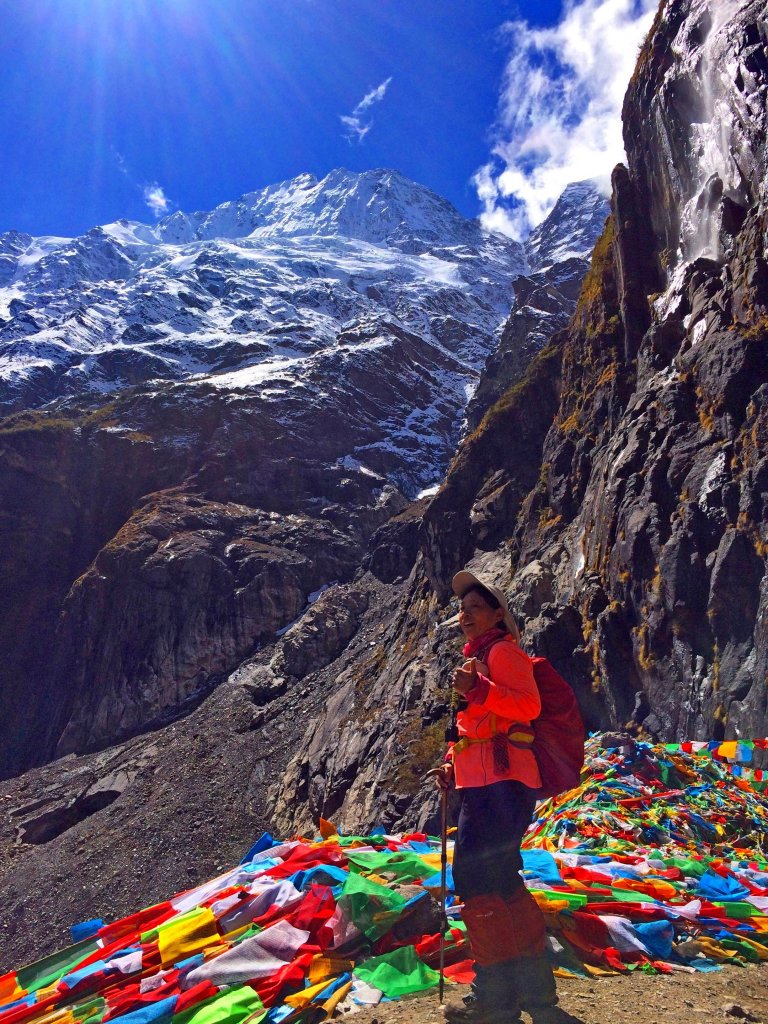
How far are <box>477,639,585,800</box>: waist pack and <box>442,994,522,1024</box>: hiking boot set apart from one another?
4.36 ft

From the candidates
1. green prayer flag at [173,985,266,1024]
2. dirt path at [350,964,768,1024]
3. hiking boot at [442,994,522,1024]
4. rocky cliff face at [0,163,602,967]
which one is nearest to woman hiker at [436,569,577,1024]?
hiking boot at [442,994,522,1024]

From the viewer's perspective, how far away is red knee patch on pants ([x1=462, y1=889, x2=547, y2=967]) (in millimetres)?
4293

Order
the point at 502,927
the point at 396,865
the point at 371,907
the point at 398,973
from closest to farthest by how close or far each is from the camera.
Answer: the point at 502,927, the point at 398,973, the point at 371,907, the point at 396,865

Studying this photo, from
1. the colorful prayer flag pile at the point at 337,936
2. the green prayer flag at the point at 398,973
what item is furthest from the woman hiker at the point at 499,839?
the colorful prayer flag pile at the point at 337,936

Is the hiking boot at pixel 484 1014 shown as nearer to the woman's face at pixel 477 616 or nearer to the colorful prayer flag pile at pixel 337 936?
the colorful prayer flag pile at pixel 337 936

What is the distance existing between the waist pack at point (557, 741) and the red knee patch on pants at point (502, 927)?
78 cm

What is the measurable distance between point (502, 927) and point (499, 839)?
570 millimetres

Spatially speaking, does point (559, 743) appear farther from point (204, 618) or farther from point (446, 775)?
point (204, 618)

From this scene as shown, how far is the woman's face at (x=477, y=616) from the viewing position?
4836 mm

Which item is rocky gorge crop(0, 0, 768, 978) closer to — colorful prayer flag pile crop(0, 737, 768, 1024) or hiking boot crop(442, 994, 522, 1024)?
colorful prayer flag pile crop(0, 737, 768, 1024)

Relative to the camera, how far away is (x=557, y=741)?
4469 millimetres

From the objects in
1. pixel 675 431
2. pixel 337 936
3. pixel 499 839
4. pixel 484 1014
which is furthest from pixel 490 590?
pixel 675 431

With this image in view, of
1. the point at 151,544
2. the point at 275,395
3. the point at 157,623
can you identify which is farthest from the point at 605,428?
the point at 275,395

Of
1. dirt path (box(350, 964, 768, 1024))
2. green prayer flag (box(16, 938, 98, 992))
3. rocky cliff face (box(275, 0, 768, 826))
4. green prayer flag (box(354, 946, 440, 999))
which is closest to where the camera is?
dirt path (box(350, 964, 768, 1024))
